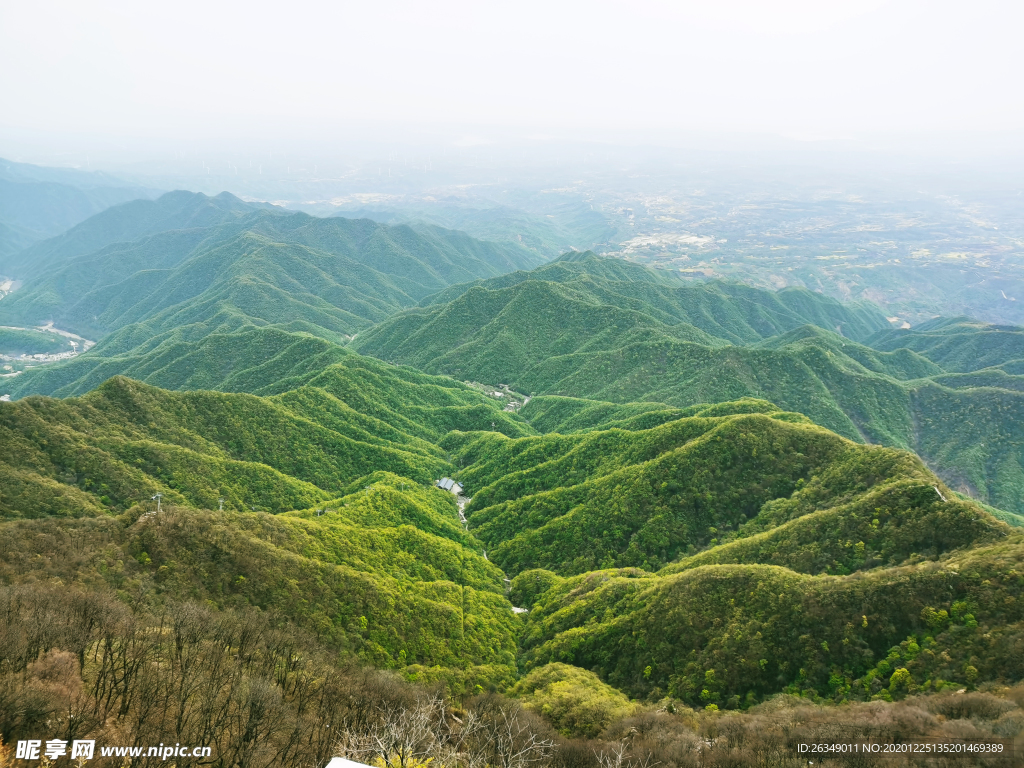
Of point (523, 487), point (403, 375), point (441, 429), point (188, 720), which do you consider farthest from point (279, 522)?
point (403, 375)

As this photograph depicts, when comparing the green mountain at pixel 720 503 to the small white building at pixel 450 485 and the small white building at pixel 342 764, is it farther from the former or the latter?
the small white building at pixel 342 764

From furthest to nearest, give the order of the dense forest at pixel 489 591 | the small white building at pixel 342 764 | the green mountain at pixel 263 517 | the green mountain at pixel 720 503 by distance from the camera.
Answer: the green mountain at pixel 720 503, the green mountain at pixel 263 517, the dense forest at pixel 489 591, the small white building at pixel 342 764

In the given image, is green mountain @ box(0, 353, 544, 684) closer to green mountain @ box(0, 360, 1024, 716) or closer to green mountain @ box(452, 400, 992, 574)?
green mountain @ box(0, 360, 1024, 716)

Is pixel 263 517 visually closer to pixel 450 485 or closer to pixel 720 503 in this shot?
pixel 450 485

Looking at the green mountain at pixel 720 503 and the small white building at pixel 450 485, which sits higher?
the green mountain at pixel 720 503

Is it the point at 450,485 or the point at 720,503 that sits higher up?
the point at 720,503

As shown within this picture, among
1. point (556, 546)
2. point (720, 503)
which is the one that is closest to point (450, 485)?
point (556, 546)

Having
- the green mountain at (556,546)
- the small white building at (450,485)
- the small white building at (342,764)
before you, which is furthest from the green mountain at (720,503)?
the small white building at (342,764)

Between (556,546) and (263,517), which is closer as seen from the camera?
(263,517)
